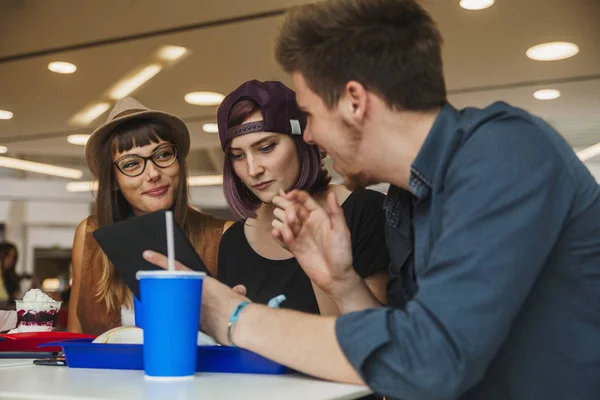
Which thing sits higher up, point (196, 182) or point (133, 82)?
point (133, 82)

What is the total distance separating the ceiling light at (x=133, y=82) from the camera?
16.0ft

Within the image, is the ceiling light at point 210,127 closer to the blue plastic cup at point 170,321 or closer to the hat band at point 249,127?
the hat band at point 249,127

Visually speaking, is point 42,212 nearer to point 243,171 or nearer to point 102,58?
point 102,58

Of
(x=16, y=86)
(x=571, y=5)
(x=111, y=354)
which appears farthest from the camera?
(x=16, y=86)

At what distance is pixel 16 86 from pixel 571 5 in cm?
384

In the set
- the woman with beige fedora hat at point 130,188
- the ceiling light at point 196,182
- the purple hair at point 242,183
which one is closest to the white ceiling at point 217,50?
the woman with beige fedora hat at point 130,188

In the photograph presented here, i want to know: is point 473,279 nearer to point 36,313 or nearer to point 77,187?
point 36,313

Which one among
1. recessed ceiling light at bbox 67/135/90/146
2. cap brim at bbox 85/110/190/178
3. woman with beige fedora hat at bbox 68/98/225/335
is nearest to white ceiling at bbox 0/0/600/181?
recessed ceiling light at bbox 67/135/90/146

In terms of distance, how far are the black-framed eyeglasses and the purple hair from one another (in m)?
0.40

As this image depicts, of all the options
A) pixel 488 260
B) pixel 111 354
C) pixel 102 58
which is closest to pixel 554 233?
pixel 488 260

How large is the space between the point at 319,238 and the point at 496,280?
47cm

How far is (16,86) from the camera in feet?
17.3

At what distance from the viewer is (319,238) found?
136cm

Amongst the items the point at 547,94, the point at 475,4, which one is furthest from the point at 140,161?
the point at 547,94
